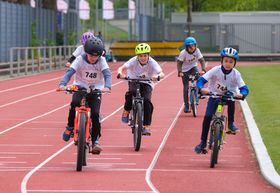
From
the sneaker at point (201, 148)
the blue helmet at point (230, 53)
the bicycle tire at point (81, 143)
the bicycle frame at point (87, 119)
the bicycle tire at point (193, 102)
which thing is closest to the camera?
the bicycle tire at point (81, 143)

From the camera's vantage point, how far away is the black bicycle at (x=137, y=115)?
16797 millimetres

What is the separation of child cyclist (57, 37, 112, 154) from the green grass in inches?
101

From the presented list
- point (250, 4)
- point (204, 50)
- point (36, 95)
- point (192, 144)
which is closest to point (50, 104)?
point (36, 95)

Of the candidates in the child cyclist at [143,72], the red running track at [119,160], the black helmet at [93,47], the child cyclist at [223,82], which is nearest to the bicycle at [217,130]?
the child cyclist at [223,82]

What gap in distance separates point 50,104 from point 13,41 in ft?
73.4

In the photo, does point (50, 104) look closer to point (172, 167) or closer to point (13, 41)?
point (172, 167)

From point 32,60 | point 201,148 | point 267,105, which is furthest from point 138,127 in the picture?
point 32,60

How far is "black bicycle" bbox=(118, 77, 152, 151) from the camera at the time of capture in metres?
16.8

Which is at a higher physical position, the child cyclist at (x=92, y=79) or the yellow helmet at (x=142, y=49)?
the yellow helmet at (x=142, y=49)

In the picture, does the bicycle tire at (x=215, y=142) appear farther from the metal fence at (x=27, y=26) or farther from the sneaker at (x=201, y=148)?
the metal fence at (x=27, y=26)

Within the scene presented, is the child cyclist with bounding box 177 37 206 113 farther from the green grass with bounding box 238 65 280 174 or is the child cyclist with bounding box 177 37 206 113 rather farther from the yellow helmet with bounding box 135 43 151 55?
the yellow helmet with bounding box 135 43 151 55

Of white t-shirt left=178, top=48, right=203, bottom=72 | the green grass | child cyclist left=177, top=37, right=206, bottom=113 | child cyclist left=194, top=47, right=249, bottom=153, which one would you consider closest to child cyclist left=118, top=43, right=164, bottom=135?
the green grass

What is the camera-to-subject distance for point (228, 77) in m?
15.0

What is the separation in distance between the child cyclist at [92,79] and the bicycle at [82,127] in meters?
0.13
